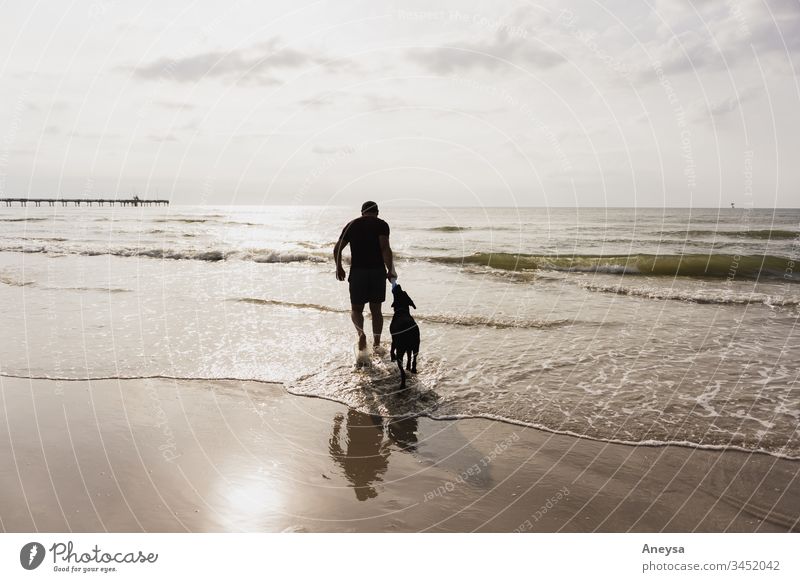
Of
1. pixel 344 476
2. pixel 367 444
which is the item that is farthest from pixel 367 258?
pixel 344 476

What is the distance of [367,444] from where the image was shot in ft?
16.3

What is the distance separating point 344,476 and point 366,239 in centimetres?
407

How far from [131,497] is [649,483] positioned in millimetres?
4562

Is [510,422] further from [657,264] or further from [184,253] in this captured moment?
[184,253]

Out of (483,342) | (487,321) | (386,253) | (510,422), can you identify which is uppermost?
(386,253)

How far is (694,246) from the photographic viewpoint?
30641 millimetres

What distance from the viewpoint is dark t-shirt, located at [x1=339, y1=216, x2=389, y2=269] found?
292 inches

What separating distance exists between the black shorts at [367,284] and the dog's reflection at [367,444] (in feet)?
7.61

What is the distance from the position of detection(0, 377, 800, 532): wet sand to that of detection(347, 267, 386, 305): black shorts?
2386 millimetres

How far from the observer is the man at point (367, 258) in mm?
7422

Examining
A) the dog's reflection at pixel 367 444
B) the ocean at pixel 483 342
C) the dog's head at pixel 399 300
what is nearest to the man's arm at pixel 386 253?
the dog's head at pixel 399 300

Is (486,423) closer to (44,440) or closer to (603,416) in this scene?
(603,416)

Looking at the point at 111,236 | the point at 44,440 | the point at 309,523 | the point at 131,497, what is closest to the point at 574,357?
the point at 309,523

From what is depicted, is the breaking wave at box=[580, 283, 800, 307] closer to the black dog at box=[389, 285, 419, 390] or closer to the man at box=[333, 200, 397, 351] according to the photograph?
the man at box=[333, 200, 397, 351]
